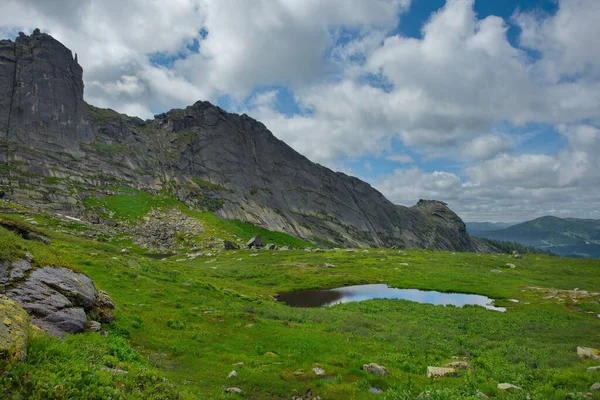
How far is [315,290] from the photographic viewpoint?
212ft

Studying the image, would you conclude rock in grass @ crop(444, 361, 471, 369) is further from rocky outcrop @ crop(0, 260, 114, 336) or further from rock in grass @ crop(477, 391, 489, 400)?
rocky outcrop @ crop(0, 260, 114, 336)

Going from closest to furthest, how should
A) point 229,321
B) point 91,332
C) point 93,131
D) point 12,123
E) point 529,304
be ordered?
point 91,332 < point 229,321 < point 529,304 < point 12,123 < point 93,131

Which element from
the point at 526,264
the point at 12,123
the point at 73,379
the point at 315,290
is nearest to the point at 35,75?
the point at 12,123

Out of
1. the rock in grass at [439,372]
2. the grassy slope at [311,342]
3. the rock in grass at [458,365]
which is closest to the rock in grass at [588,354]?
the grassy slope at [311,342]

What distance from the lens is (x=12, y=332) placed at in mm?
10609

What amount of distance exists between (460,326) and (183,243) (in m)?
114

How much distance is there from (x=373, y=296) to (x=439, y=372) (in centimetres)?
4037

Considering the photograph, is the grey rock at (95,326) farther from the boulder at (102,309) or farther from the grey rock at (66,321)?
the boulder at (102,309)

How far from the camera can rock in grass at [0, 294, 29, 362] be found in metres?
9.75

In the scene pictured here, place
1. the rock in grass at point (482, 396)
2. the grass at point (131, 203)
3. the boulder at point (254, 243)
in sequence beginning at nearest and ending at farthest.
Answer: the rock in grass at point (482, 396) < the boulder at point (254, 243) < the grass at point (131, 203)

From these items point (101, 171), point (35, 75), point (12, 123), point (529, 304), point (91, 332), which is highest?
point (35, 75)

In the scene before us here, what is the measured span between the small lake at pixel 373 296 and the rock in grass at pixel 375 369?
30.9m

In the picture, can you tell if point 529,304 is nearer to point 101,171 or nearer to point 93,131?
point 101,171

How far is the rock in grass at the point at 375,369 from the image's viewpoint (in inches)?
807
